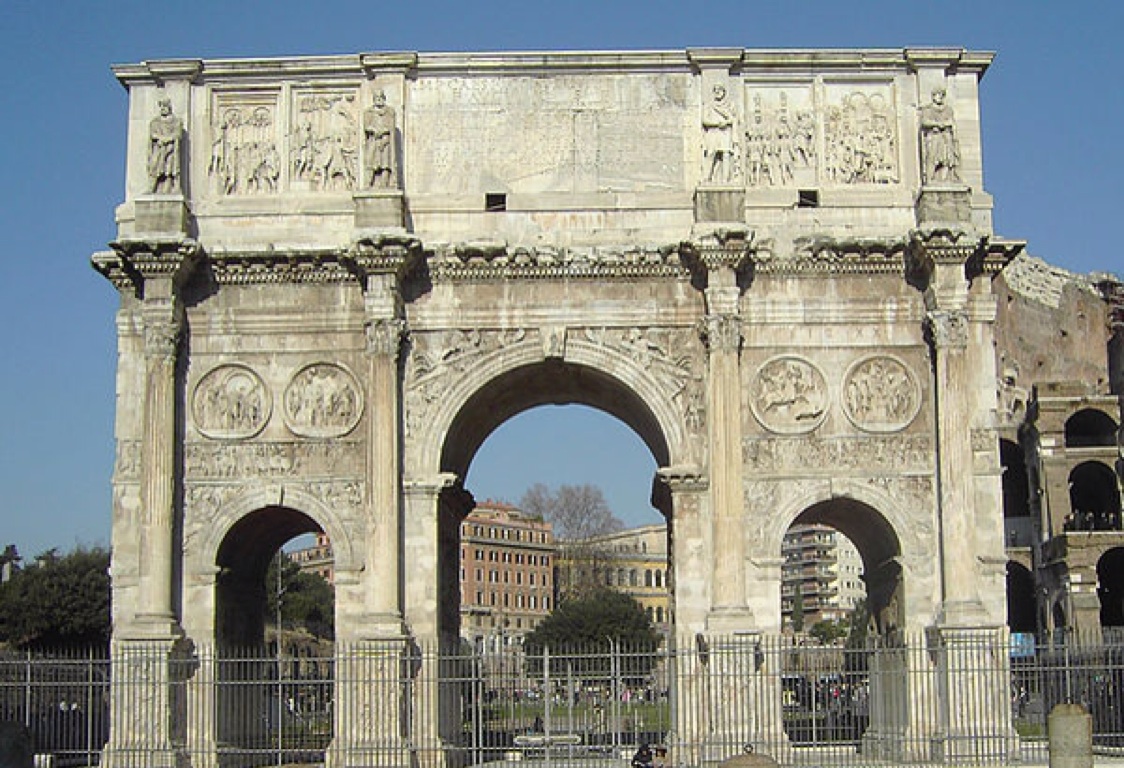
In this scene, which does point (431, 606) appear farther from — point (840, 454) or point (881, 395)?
point (881, 395)

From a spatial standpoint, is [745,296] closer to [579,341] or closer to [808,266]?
[808,266]

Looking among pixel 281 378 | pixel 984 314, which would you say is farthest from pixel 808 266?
pixel 281 378

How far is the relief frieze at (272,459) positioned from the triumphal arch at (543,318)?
0.04m

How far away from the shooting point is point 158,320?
21.3 m

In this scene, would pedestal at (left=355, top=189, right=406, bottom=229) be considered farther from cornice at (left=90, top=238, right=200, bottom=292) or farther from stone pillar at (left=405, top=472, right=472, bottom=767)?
stone pillar at (left=405, top=472, right=472, bottom=767)

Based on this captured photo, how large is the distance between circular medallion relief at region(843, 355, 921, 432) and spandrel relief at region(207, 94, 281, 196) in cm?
842

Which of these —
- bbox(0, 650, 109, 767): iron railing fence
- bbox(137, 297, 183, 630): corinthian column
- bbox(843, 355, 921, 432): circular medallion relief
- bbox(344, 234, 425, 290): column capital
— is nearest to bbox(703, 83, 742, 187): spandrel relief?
bbox(843, 355, 921, 432): circular medallion relief

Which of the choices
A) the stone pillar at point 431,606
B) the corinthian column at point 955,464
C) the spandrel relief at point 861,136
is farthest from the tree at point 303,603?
the corinthian column at point 955,464

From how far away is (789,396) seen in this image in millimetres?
21562

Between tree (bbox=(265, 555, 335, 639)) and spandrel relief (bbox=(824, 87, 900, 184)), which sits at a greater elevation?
spandrel relief (bbox=(824, 87, 900, 184))

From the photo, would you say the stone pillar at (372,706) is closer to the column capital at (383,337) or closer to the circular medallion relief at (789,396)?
the column capital at (383,337)

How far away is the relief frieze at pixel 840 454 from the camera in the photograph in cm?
2141

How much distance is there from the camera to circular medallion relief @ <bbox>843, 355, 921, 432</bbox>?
2155 centimetres

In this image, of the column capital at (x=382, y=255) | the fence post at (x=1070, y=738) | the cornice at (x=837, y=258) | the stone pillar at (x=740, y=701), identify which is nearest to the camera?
the fence post at (x=1070, y=738)
